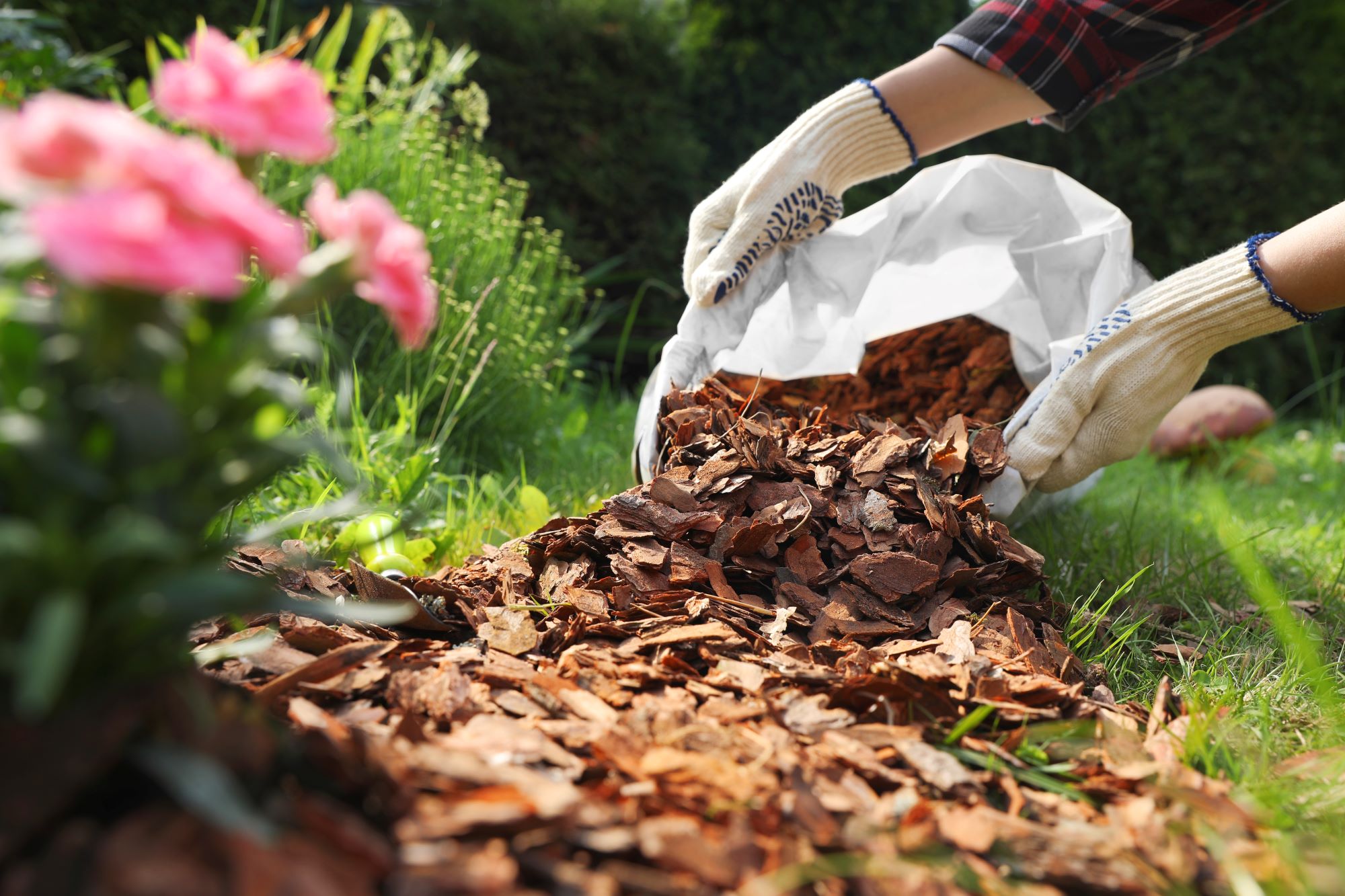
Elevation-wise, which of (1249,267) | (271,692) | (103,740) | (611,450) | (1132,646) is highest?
(1249,267)

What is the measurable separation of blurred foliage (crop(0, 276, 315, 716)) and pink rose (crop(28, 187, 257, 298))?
9 cm

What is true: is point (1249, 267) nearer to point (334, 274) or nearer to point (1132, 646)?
point (1132, 646)

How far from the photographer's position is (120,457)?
1.99 ft

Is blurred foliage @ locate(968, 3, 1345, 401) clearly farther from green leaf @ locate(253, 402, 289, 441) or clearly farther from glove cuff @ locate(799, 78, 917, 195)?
green leaf @ locate(253, 402, 289, 441)

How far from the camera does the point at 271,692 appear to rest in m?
0.90

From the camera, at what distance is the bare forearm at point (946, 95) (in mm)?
1841

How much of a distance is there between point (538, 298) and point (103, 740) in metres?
2.41

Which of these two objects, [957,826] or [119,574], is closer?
[119,574]

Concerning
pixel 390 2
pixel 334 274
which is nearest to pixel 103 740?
pixel 334 274

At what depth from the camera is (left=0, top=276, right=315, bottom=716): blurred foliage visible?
0.57 m

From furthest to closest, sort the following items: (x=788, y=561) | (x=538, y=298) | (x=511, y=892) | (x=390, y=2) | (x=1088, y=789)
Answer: (x=390, y=2)
(x=538, y=298)
(x=788, y=561)
(x=1088, y=789)
(x=511, y=892)

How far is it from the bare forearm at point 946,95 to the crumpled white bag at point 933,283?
13cm

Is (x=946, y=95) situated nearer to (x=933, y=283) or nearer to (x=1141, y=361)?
(x=933, y=283)

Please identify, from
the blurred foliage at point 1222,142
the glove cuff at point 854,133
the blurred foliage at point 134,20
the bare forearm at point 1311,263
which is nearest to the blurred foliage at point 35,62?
the blurred foliage at point 134,20
